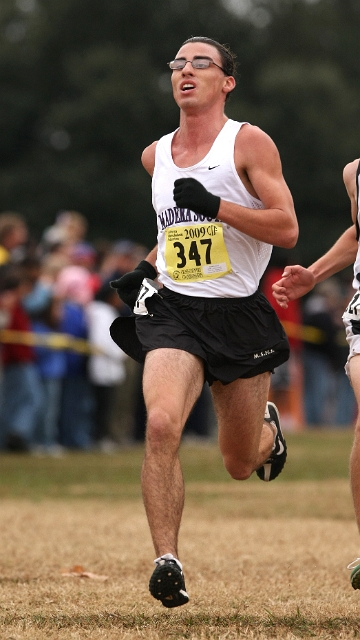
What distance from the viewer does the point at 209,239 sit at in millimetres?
6516

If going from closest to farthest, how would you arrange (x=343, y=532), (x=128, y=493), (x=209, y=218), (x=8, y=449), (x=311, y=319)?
(x=209, y=218), (x=343, y=532), (x=128, y=493), (x=8, y=449), (x=311, y=319)

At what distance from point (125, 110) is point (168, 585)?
4409 cm

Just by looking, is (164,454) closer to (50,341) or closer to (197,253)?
(197,253)

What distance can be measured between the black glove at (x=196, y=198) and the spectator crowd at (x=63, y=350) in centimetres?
834

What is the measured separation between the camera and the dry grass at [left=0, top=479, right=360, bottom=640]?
5629 mm

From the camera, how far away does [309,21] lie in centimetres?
5669

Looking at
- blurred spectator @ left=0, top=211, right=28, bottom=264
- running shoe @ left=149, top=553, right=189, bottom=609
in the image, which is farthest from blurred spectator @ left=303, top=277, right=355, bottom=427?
running shoe @ left=149, top=553, right=189, bottom=609

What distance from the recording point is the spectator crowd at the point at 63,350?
15.0 m

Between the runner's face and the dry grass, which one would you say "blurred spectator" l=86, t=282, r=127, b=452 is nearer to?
the dry grass

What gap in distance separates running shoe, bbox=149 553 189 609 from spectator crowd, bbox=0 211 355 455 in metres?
9.09

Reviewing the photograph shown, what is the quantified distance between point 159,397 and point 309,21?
52.5 m

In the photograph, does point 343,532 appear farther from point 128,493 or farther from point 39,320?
point 39,320

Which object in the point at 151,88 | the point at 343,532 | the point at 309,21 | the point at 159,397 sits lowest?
the point at 343,532

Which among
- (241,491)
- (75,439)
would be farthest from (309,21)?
(241,491)
